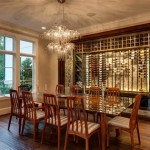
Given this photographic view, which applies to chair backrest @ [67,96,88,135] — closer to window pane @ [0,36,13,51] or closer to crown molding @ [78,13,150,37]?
crown molding @ [78,13,150,37]

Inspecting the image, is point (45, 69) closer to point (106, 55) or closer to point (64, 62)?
point (64, 62)

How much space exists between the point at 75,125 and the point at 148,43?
3261 mm

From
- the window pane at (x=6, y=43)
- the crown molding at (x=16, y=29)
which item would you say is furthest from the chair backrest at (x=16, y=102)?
the crown molding at (x=16, y=29)

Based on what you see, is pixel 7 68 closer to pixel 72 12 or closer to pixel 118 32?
pixel 72 12

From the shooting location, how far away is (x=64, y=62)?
5.83m

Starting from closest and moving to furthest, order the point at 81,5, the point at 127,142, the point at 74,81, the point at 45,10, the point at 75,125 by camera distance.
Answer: the point at 75,125, the point at 127,142, the point at 81,5, the point at 45,10, the point at 74,81

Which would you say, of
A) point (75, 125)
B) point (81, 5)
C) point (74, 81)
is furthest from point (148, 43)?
point (75, 125)

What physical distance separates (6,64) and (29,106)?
8.50 feet

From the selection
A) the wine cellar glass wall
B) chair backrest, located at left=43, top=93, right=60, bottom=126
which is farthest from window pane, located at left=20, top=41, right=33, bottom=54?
chair backrest, located at left=43, top=93, right=60, bottom=126

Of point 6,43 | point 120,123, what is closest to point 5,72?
point 6,43

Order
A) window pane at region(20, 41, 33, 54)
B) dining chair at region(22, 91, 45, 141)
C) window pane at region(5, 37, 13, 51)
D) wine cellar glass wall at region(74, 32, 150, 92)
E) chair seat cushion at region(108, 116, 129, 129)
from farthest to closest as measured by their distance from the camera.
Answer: window pane at region(20, 41, 33, 54), window pane at region(5, 37, 13, 51), wine cellar glass wall at region(74, 32, 150, 92), dining chair at region(22, 91, 45, 141), chair seat cushion at region(108, 116, 129, 129)

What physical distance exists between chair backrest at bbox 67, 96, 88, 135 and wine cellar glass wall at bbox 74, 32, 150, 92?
Answer: 9.49ft

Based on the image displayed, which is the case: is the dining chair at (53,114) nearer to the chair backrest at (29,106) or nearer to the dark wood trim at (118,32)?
the chair backrest at (29,106)

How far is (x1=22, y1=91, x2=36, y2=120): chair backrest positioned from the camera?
287 cm
